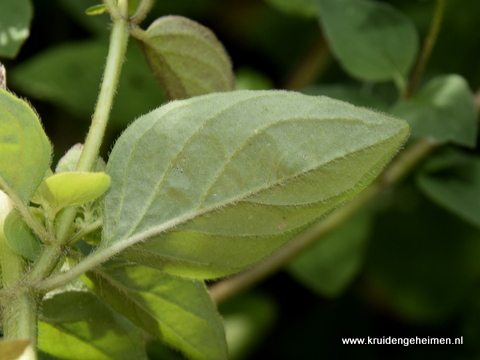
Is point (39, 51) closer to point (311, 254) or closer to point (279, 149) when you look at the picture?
point (311, 254)

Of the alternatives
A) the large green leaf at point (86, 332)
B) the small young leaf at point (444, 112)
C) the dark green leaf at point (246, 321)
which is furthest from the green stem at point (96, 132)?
the dark green leaf at point (246, 321)

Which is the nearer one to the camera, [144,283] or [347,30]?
[144,283]

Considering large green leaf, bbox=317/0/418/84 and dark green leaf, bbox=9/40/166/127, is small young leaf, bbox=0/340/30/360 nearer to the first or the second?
large green leaf, bbox=317/0/418/84

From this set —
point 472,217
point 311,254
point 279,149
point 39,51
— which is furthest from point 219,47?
point 39,51

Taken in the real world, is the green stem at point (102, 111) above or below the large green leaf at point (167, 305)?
above

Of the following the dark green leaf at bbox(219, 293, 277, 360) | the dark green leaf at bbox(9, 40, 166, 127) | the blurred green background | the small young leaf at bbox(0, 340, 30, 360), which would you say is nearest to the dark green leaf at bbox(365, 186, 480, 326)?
the blurred green background

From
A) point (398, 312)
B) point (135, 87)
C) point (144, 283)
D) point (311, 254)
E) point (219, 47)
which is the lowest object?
point (398, 312)

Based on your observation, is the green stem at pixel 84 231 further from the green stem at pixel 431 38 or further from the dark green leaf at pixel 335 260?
the dark green leaf at pixel 335 260

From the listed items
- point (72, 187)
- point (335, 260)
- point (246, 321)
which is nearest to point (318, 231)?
point (335, 260)
